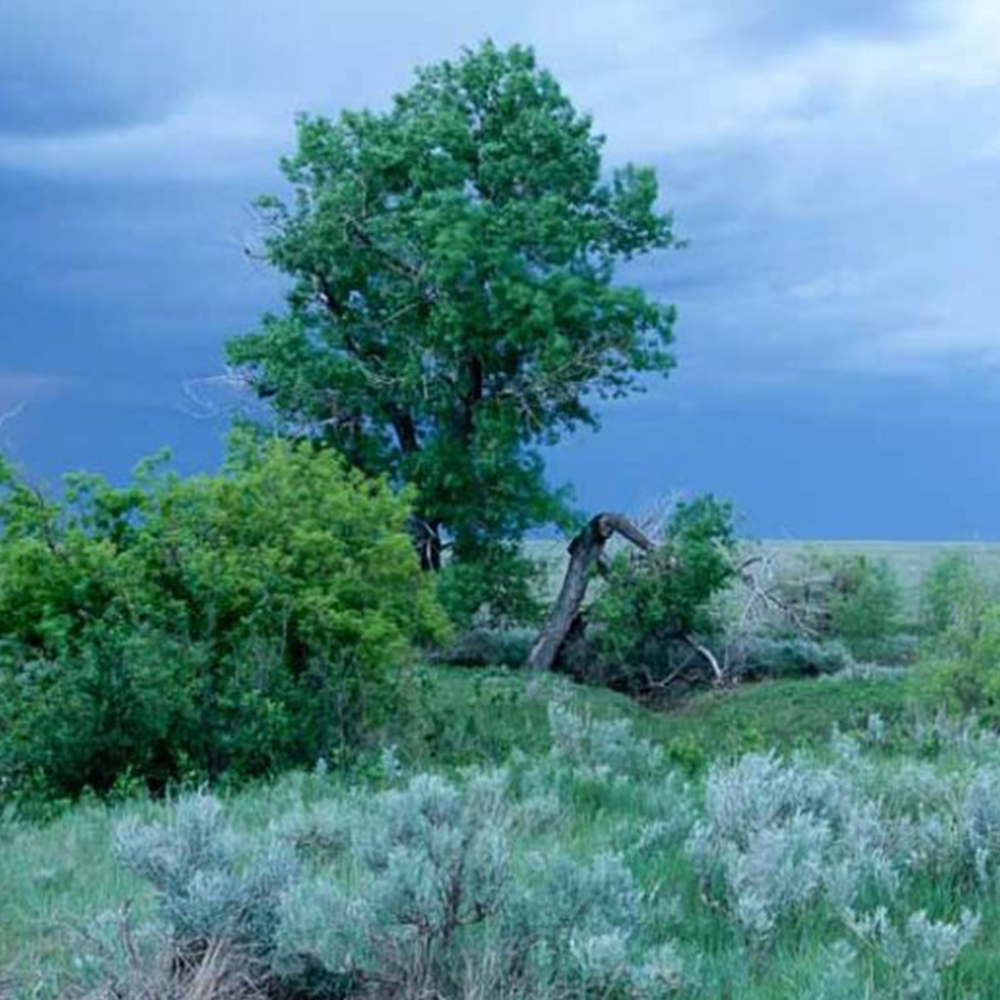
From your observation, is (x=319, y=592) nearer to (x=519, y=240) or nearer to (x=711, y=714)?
(x=711, y=714)

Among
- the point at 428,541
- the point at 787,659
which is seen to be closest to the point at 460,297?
the point at 428,541

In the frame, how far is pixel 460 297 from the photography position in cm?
2841

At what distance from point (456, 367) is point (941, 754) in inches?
769

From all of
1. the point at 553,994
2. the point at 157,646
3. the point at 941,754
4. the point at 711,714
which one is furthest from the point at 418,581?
the point at 553,994

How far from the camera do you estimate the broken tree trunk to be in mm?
30266

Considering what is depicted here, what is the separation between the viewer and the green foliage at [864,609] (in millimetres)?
32719

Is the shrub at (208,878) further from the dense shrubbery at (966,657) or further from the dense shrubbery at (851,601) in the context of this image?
the dense shrubbery at (851,601)

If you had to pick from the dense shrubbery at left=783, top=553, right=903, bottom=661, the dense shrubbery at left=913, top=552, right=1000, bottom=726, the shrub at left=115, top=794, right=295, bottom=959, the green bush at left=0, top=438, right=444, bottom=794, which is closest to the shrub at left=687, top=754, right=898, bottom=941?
the shrub at left=115, top=794, right=295, bottom=959

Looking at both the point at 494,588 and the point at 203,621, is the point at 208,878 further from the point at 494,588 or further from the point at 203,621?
the point at 494,588

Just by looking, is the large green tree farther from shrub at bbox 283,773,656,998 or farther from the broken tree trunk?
shrub at bbox 283,773,656,998

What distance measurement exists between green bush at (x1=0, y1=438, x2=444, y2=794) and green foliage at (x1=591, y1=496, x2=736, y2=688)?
13000mm

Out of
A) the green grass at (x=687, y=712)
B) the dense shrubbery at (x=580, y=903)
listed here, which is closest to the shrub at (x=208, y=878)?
the dense shrubbery at (x=580, y=903)

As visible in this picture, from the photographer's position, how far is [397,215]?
29172 mm

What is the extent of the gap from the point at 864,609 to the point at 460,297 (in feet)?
33.7
